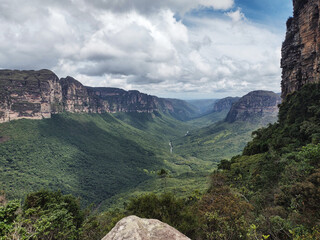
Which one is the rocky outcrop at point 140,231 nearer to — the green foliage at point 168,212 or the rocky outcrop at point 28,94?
the green foliage at point 168,212

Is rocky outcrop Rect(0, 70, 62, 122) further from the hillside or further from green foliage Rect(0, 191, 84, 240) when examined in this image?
green foliage Rect(0, 191, 84, 240)

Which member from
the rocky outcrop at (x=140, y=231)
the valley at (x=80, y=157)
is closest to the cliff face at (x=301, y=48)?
the valley at (x=80, y=157)

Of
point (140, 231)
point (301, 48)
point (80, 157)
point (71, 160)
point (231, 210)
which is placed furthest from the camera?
point (80, 157)

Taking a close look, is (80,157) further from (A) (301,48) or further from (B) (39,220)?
(A) (301,48)

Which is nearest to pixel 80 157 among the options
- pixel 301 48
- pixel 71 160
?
pixel 71 160

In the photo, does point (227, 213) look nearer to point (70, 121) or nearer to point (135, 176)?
point (135, 176)

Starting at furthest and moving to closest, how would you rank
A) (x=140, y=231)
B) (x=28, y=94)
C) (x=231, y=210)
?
(x=28, y=94), (x=231, y=210), (x=140, y=231)
